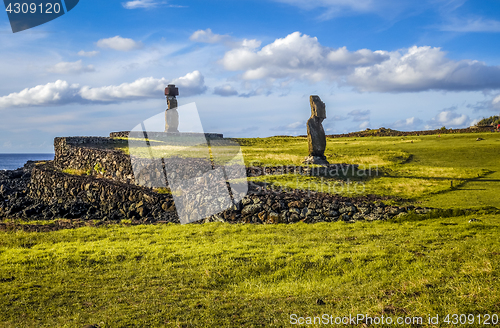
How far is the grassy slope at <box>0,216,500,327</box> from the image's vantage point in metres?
7.46

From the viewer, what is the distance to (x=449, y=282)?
8.03m

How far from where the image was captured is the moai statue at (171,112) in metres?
48.2

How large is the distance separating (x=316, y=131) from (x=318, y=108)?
1.88 meters

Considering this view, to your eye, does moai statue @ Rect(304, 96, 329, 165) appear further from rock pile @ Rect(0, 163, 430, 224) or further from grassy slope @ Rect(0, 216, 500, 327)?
grassy slope @ Rect(0, 216, 500, 327)

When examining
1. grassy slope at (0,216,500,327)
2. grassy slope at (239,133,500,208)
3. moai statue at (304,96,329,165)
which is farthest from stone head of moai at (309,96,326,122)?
grassy slope at (0,216,500,327)

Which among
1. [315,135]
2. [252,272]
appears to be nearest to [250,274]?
[252,272]

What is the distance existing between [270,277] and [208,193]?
9.21m

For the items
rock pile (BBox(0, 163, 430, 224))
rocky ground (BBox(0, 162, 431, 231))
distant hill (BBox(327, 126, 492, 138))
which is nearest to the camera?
rocky ground (BBox(0, 162, 431, 231))

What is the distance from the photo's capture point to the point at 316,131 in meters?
29.0

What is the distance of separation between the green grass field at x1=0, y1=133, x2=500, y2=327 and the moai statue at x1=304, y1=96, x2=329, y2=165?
12523 mm

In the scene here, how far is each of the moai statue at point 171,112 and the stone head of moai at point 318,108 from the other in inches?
946

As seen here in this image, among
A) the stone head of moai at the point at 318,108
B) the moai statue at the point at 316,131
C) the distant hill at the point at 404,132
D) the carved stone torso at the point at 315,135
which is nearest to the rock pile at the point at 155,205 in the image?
the moai statue at the point at 316,131

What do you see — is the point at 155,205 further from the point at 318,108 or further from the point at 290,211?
the point at 318,108

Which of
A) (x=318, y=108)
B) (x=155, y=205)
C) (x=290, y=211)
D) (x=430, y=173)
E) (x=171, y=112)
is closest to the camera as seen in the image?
(x=290, y=211)
